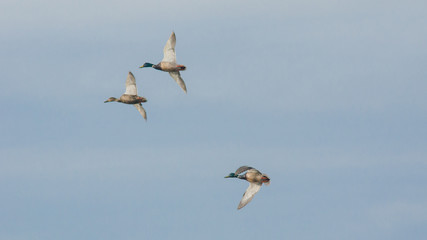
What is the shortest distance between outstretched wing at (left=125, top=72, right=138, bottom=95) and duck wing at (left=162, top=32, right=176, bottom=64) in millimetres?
7160

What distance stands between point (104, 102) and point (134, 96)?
7368 mm

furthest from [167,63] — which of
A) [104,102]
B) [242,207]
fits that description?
[242,207]

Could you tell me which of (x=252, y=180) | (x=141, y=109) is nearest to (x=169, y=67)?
(x=141, y=109)

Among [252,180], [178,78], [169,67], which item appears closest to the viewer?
[252,180]

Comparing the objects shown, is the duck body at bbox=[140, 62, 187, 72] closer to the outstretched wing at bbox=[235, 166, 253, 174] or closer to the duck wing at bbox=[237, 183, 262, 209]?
the outstretched wing at bbox=[235, 166, 253, 174]

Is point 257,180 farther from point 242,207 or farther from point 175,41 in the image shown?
point 175,41

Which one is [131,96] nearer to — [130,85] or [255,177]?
[130,85]

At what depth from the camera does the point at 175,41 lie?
168 metres

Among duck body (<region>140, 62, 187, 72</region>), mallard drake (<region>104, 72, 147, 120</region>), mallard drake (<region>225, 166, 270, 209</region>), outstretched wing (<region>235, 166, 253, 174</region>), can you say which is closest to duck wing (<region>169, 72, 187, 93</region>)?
duck body (<region>140, 62, 187, 72</region>)

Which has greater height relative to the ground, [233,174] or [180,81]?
[180,81]

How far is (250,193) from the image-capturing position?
15712 centimetres

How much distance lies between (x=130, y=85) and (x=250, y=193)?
96.5 ft

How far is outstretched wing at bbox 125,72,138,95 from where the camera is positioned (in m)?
171

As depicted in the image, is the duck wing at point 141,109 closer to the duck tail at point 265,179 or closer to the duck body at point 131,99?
the duck body at point 131,99
